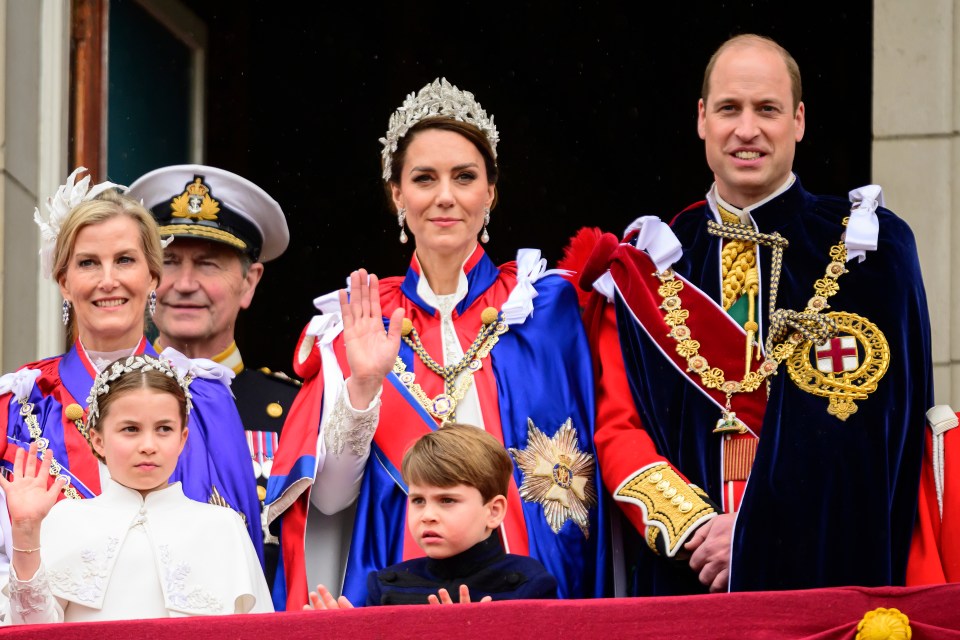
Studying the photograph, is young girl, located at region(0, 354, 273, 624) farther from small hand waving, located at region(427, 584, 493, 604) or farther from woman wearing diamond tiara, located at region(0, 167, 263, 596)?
small hand waving, located at region(427, 584, 493, 604)

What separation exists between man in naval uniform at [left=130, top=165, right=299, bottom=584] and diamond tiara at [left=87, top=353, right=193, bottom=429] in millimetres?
1051

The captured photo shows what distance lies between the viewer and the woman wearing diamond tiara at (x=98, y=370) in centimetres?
447

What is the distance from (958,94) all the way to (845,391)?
1836 millimetres

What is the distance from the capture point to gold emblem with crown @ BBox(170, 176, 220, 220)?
18.0 ft

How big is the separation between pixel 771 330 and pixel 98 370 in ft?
5.36

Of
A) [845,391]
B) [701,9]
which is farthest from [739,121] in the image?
[701,9]

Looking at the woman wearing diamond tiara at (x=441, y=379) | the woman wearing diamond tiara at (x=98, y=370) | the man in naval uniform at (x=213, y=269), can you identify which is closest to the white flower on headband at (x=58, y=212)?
the woman wearing diamond tiara at (x=98, y=370)

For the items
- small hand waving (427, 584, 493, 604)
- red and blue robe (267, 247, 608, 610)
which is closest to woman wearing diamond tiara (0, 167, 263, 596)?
red and blue robe (267, 247, 608, 610)

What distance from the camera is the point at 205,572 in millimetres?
4055

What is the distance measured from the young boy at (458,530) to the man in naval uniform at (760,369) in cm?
44

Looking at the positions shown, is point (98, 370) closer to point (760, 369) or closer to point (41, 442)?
point (41, 442)

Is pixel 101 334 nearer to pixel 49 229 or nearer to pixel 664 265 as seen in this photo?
pixel 49 229

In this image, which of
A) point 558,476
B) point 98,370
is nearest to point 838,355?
point 558,476

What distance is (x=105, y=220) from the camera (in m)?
4.67
